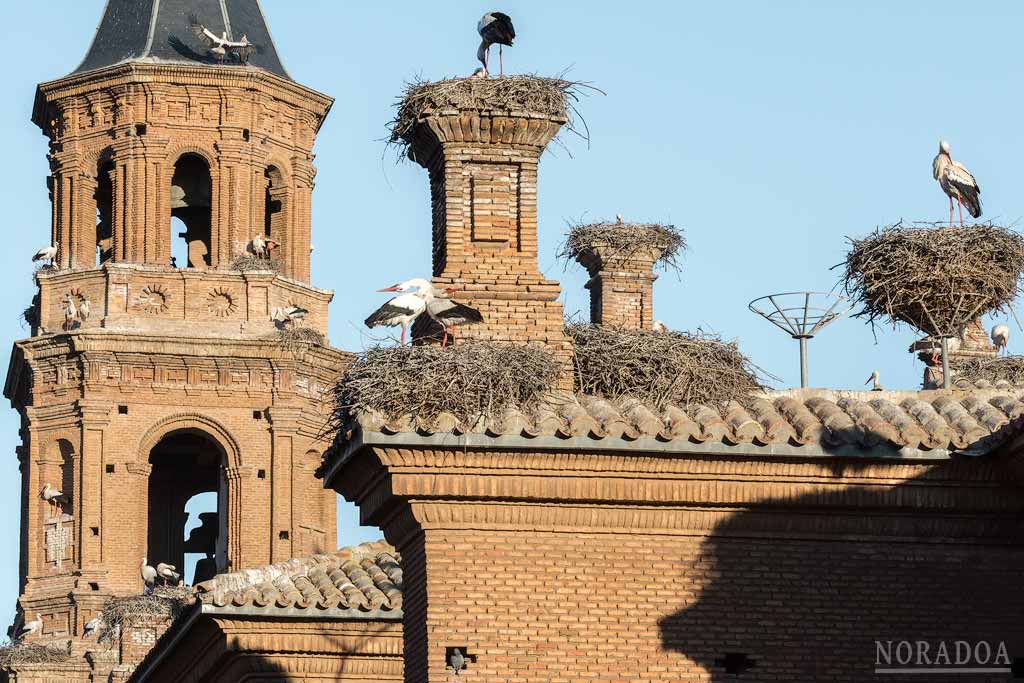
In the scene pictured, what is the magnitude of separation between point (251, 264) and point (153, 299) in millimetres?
1608

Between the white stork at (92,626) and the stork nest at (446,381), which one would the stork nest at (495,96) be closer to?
the stork nest at (446,381)

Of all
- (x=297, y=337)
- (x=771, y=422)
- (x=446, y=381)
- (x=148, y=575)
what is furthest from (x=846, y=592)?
(x=297, y=337)

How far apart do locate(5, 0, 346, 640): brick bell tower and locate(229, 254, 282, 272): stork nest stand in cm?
7

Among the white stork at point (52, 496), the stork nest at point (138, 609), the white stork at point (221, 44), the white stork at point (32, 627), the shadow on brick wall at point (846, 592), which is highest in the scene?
the white stork at point (221, 44)

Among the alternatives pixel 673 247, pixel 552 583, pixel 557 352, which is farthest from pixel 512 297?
pixel 673 247

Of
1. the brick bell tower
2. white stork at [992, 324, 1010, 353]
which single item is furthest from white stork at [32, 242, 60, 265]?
white stork at [992, 324, 1010, 353]

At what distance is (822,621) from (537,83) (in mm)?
4430

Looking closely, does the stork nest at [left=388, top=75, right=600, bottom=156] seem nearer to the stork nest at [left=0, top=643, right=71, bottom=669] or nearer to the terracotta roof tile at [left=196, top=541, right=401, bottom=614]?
the terracotta roof tile at [left=196, top=541, right=401, bottom=614]

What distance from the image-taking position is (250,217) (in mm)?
46750

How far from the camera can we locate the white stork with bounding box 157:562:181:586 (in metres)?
44.5

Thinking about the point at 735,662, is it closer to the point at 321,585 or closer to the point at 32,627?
the point at 321,585

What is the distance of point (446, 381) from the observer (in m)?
18.7

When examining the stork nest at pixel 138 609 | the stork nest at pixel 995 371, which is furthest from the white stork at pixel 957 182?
the stork nest at pixel 138 609

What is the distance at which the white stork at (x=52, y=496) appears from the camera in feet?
149
